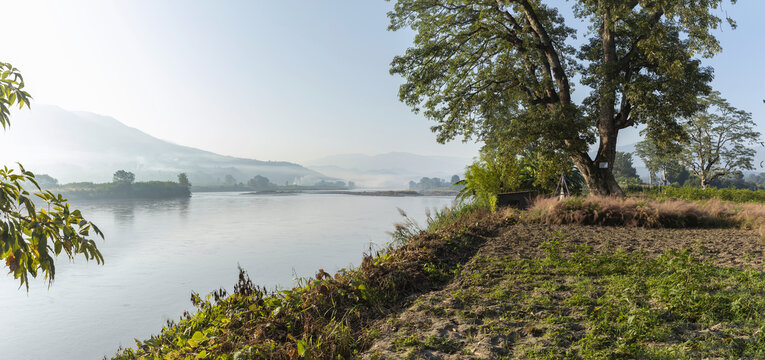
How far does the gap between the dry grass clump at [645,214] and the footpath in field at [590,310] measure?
7.91 feet

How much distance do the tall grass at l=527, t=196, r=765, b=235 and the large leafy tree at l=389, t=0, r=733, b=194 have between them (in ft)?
12.4

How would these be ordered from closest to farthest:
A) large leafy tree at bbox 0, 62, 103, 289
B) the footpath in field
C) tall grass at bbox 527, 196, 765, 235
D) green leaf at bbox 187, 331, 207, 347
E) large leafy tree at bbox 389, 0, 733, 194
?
1. large leafy tree at bbox 0, 62, 103, 289
2. the footpath in field
3. green leaf at bbox 187, 331, 207, 347
4. tall grass at bbox 527, 196, 765, 235
5. large leafy tree at bbox 389, 0, 733, 194

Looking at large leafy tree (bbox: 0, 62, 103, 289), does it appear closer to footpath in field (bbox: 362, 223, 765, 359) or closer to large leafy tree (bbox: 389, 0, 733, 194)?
footpath in field (bbox: 362, 223, 765, 359)

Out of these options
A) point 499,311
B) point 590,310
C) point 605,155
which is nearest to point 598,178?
point 605,155

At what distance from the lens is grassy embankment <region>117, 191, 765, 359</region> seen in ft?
7.25

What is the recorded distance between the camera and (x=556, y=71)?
11.9 metres

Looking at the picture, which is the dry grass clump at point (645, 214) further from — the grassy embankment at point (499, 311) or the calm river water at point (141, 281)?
the calm river water at point (141, 281)

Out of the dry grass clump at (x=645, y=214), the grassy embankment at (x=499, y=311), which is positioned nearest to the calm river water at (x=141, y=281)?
the grassy embankment at (x=499, y=311)

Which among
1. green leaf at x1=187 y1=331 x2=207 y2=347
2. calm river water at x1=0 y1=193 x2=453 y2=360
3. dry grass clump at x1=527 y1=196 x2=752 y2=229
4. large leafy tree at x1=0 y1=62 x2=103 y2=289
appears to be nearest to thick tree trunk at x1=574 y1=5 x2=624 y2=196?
dry grass clump at x1=527 y1=196 x2=752 y2=229

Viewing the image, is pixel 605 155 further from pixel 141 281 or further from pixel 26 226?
pixel 26 226

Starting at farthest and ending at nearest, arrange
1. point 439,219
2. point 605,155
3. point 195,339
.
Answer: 1. point 605,155
2. point 439,219
3. point 195,339

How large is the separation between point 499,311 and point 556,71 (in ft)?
37.1

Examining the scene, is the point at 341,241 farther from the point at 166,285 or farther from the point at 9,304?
the point at 9,304

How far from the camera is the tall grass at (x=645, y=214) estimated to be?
6.72m
